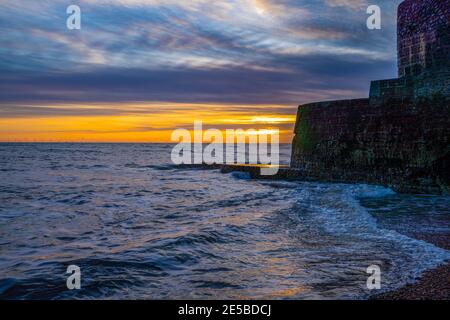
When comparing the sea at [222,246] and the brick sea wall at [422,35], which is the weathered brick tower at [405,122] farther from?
the sea at [222,246]

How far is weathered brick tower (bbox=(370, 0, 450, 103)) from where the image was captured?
10.9 meters

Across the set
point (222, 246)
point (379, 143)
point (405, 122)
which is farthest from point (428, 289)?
point (379, 143)

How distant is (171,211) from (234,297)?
6.12 metres

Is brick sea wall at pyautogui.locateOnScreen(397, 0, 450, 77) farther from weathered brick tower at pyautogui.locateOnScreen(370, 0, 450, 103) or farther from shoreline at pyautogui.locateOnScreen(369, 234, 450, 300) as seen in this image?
shoreline at pyautogui.locateOnScreen(369, 234, 450, 300)

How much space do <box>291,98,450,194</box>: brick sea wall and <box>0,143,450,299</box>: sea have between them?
71cm

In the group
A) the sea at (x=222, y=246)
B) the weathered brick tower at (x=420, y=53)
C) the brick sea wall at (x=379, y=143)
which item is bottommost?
the sea at (x=222, y=246)

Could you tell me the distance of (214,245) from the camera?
6523mm

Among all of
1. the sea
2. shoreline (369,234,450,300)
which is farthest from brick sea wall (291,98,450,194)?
shoreline (369,234,450,300)

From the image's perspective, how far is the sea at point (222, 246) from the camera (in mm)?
4480

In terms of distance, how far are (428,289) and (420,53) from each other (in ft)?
32.5

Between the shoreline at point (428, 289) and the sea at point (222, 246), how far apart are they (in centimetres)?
12

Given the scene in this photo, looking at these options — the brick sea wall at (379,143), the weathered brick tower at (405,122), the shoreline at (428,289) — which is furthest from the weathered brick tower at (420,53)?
the shoreline at (428,289)

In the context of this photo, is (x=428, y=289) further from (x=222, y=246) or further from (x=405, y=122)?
(x=405, y=122)
